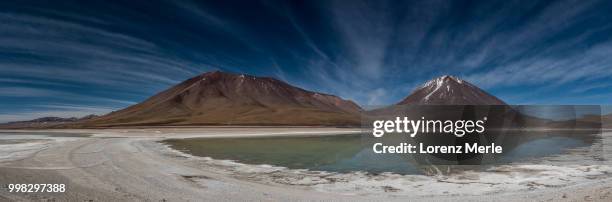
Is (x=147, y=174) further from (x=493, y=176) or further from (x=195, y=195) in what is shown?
(x=493, y=176)

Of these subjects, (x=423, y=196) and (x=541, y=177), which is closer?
(x=423, y=196)

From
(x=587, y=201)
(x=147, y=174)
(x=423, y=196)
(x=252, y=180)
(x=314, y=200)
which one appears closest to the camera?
(x=587, y=201)

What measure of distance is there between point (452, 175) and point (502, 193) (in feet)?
14.0

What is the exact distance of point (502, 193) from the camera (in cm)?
1339

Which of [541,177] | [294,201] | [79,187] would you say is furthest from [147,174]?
[541,177]

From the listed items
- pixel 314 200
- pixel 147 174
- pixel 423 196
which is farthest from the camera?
pixel 147 174

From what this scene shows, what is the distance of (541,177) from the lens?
16.9 meters

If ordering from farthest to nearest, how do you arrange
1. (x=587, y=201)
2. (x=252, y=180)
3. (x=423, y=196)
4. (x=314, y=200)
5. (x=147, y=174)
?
(x=147, y=174) < (x=252, y=180) < (x=423, y=196) < (x=314, y=200) < (x=587, y=201)

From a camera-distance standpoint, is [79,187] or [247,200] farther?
[79,187]

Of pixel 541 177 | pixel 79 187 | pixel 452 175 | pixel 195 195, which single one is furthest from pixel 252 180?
pixel 541 177

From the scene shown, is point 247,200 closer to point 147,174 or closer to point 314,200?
point 314,200

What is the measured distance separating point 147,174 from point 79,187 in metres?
3.83

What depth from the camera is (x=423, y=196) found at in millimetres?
13180

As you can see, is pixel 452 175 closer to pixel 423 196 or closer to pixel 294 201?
pixel 423 196
